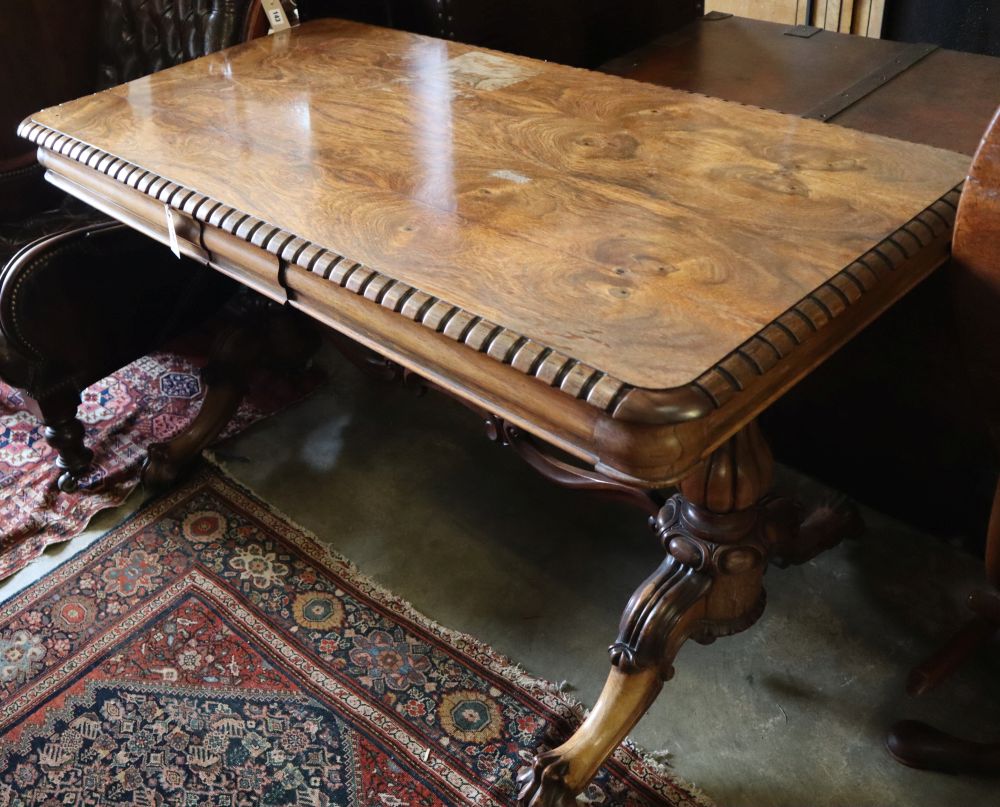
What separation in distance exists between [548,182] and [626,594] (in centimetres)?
77

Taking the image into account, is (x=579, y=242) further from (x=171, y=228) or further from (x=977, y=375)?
(x=171, y=228)

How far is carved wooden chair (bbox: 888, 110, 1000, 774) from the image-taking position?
42.6 inches

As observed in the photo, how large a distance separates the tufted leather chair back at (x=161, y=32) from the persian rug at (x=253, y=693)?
1.03 metres

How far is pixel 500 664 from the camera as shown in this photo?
5.29 feet

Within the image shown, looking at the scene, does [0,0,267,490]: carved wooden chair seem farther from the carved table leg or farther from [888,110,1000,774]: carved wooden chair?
[888,110,1000,774]: carved wooden chair

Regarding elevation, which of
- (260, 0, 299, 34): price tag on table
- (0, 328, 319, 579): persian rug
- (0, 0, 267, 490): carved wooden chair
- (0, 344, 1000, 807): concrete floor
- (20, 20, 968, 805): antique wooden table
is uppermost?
(260, 0, 299, 34): price tag on table

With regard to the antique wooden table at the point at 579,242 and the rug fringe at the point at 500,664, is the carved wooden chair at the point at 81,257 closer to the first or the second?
the antique wooden table at the point at 579,242

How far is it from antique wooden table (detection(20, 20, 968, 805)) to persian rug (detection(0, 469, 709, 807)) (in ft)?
0.51

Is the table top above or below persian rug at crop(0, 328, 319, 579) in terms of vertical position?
above

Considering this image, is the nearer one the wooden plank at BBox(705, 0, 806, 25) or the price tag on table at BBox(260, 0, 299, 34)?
the price tag on table at BBox(260, 0, 299, 34)

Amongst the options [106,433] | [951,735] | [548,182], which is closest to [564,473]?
[548,182]

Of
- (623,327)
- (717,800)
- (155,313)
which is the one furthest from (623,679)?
(155,313)

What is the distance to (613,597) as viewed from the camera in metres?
1.74

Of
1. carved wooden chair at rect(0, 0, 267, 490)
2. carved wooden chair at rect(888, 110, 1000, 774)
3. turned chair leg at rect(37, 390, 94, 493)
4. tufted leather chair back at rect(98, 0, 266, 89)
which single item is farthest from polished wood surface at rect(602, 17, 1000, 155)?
turned chair leg at rect(37, 390, 94, 493)
